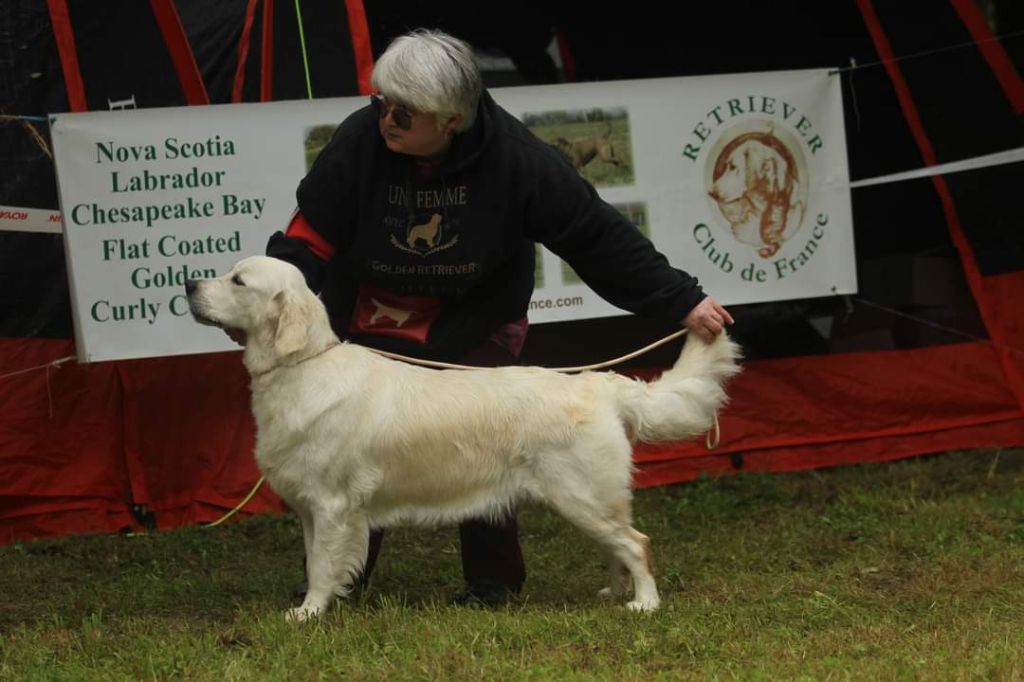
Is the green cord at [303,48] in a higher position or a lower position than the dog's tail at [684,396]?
higher

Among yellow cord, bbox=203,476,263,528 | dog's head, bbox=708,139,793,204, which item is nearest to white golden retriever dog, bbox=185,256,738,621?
yellow cord, bbox=203,476,263,528

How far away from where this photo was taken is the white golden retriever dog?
13.7 feet

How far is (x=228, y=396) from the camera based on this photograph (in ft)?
20.7

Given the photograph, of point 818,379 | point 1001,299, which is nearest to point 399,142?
point 818,379

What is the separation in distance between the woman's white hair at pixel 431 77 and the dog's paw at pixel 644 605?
5.13 ft

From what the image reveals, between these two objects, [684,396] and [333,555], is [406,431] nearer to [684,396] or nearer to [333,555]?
[333,555]

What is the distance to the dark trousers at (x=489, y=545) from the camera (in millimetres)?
4621

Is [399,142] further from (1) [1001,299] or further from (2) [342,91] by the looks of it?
(1) [1001,299]

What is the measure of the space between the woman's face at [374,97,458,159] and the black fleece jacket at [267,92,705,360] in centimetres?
9

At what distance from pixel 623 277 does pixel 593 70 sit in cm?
328

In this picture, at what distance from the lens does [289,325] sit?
412cm

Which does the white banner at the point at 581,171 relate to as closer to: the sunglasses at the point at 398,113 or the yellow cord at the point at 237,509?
the yellow cord at the point at 237,509

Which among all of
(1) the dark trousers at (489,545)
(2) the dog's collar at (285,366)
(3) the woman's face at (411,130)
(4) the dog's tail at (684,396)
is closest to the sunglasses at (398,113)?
(3) the woman's face at (411,130)

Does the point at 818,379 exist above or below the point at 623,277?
below
